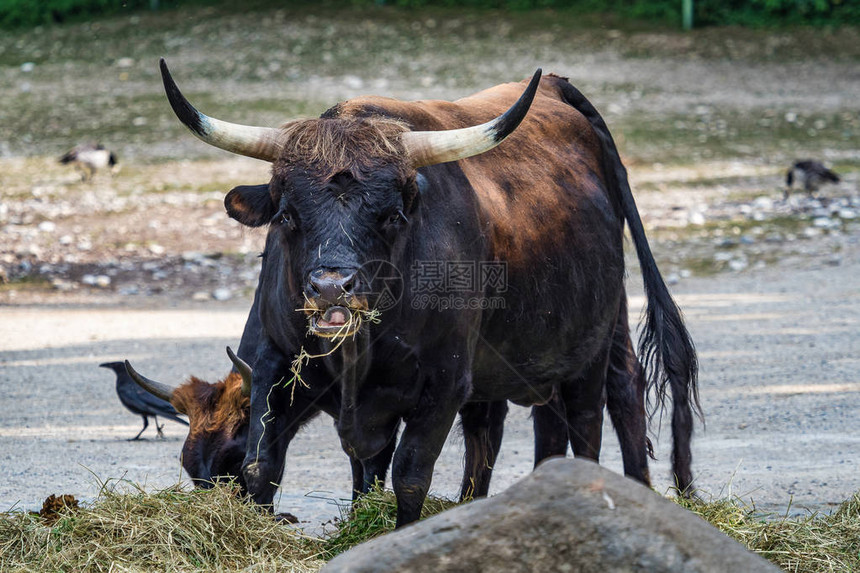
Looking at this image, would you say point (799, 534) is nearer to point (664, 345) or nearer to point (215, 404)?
point (664, 345)

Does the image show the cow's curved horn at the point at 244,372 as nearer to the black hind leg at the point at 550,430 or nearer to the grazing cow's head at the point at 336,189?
the grazing cow's head at the point at 336,189

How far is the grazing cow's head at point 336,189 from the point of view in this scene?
4184mm

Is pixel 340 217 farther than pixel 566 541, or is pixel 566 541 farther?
pixel 340 217

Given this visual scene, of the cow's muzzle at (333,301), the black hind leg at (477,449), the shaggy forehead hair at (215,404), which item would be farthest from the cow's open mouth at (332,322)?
the black hind leg at (477,449)

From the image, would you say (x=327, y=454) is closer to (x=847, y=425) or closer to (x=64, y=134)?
(x=847, y=425)

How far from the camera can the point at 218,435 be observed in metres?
5.60

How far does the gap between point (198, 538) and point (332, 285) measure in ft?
4.69

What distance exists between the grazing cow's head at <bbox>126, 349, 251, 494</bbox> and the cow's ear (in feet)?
3.22

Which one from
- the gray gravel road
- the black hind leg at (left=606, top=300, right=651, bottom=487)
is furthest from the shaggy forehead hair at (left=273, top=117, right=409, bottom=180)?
the black hind leg at (left=606, top=300, right=651, bottom=487)

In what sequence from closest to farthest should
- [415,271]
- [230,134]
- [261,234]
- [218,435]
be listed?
[230,134], [415,271], [218,435], [261,234]

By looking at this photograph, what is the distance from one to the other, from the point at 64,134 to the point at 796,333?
1365 centimetres

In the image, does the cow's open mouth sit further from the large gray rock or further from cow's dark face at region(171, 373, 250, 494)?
cow's dark face at region(171, 373, 250, 494)

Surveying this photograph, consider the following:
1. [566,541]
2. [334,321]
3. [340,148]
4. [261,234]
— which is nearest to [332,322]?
[334,321]

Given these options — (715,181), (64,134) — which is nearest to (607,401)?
(715,181)
